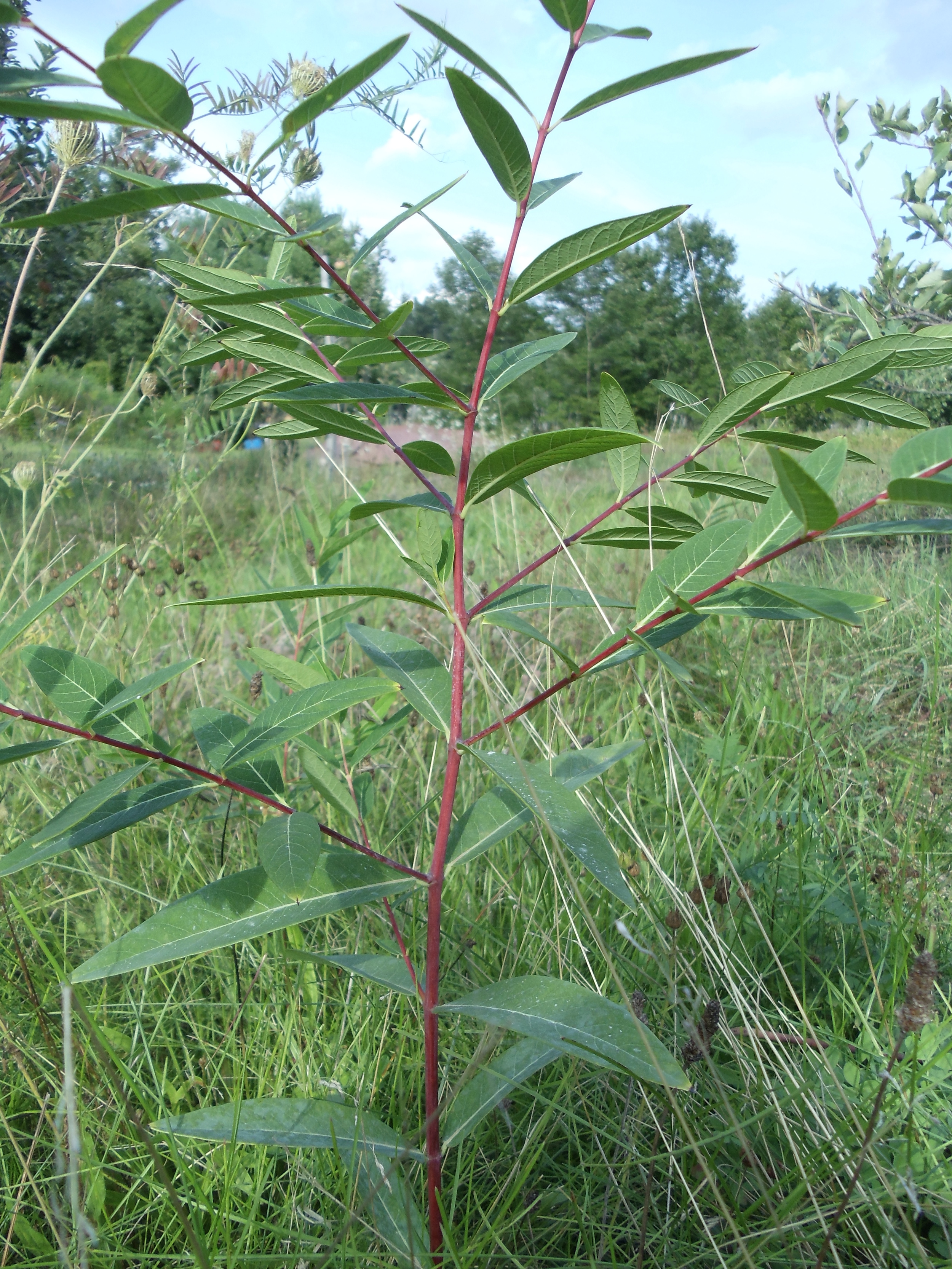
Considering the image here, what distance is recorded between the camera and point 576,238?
0.77 m

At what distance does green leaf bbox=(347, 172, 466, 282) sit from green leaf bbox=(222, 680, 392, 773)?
45 centimetres

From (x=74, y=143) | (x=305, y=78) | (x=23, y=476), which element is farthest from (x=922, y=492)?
(x=23, y=476)

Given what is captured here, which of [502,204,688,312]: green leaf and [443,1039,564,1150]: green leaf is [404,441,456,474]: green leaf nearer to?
[502,204,688,312]: green leaf

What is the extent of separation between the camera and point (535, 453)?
0.79m

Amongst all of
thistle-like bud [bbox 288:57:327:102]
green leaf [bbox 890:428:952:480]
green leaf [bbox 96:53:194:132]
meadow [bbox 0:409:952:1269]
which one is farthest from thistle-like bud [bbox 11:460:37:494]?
green leaf [bbox 890:428:952:480]

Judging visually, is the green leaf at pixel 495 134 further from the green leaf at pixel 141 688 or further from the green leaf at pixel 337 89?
the green leaf at pixel 141 688

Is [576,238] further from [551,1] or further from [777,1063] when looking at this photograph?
[777,1063]

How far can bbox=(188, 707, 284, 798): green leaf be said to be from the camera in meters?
0.90

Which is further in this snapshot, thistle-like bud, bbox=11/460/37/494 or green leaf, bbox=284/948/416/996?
thistle-like bud, bbox=11/460/37/494

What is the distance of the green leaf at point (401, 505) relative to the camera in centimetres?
85

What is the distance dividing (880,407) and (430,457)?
0.48 meters

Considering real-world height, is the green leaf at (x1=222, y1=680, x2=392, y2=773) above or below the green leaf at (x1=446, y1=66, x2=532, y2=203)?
below

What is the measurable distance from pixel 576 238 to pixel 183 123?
35 cm

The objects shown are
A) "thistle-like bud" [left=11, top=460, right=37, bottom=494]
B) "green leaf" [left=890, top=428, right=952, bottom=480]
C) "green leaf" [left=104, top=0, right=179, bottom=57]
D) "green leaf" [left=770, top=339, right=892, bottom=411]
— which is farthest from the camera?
"thistle-like bud" [left=11, top=460, right=37, bottom=494]
